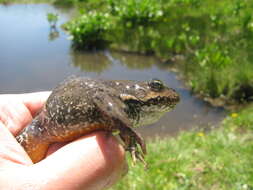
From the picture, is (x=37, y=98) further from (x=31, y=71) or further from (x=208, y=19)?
(x=208, y=19)

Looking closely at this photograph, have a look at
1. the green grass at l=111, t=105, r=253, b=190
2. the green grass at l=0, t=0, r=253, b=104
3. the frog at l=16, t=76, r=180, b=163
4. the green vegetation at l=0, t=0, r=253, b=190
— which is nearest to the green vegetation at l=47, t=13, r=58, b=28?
the green grass at l=0, t=0, r=253, b=104

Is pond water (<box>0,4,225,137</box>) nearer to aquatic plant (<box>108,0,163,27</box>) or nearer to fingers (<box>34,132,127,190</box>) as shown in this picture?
aquatic plant (<box>108,0,163,27</box>)

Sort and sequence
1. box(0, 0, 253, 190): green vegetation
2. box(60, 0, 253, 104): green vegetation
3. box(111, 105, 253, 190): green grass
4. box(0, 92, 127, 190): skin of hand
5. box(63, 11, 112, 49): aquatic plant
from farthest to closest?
1. box(63, 11, 112, 49): aquatic plant
2. box(60, 0, 253, 104): green vegetation
3. box(0, 0, 253, 190): green vegetation
4. box(111, 105, 253, 190): green grass
5. box(0, 92, 127, 190): skin of hand

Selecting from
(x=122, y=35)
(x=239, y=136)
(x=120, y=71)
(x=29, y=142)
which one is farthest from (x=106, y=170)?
(x=122, y=35)

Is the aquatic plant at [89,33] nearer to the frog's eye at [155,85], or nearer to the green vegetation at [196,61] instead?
the green vegetation at [196,61]

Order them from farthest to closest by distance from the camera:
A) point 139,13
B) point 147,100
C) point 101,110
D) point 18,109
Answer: point 139,13 → point 18,109 → point 147,100 → point 101,110

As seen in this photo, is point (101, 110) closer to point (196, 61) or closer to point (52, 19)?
point (196, 61)

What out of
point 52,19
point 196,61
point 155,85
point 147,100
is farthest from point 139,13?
point 147,100
